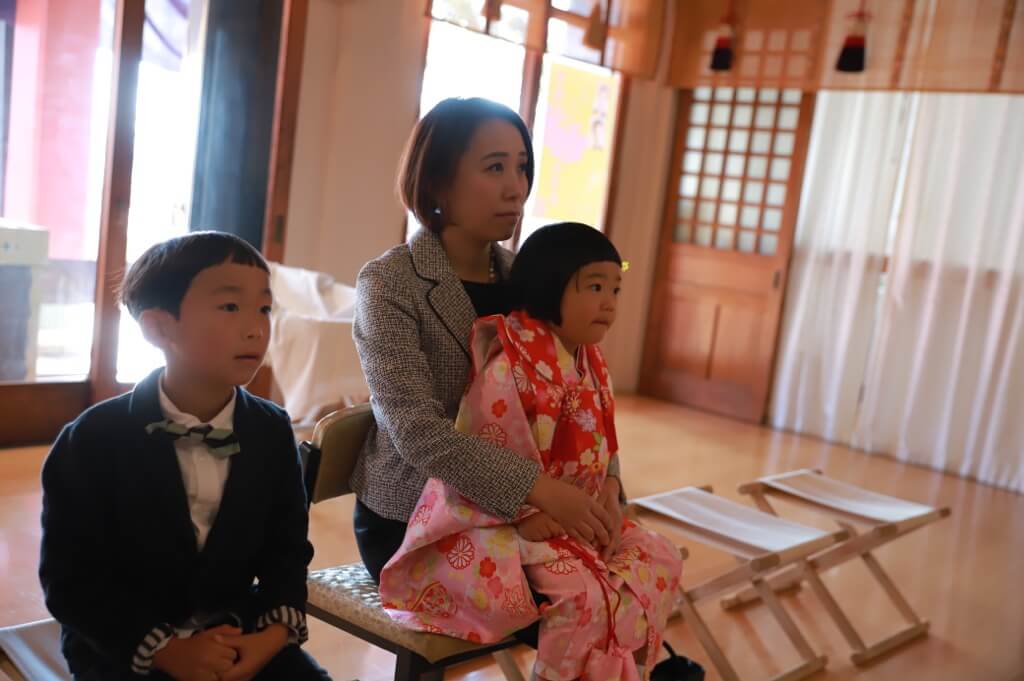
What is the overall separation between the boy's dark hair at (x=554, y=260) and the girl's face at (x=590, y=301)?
0.03ft

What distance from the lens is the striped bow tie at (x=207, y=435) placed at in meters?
1.27

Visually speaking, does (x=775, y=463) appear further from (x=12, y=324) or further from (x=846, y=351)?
(x=12, y=324)

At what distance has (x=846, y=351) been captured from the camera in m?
5.68

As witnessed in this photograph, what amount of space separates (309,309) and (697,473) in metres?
1.98

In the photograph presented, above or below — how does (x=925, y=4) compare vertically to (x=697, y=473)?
above

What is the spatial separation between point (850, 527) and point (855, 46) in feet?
11.2

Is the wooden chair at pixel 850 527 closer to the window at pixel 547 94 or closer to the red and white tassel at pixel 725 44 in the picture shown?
the window at pixel 547 94

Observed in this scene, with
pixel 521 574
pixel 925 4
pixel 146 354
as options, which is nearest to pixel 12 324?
pixel 146 354

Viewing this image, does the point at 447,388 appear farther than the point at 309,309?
No

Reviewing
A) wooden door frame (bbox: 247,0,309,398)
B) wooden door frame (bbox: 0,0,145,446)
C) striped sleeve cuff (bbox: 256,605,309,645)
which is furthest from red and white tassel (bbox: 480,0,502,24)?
striped sleeve cuff (bbox: 256,605,309,645)

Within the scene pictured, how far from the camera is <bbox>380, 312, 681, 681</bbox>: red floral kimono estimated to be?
149cm

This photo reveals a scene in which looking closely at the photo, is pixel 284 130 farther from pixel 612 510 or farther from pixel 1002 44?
pixel 1002 44

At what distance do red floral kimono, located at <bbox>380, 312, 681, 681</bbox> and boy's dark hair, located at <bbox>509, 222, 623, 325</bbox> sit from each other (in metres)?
0.04

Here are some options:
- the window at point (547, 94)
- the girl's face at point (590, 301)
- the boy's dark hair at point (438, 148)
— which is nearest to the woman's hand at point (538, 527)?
the girl's face at point (590, 301)
